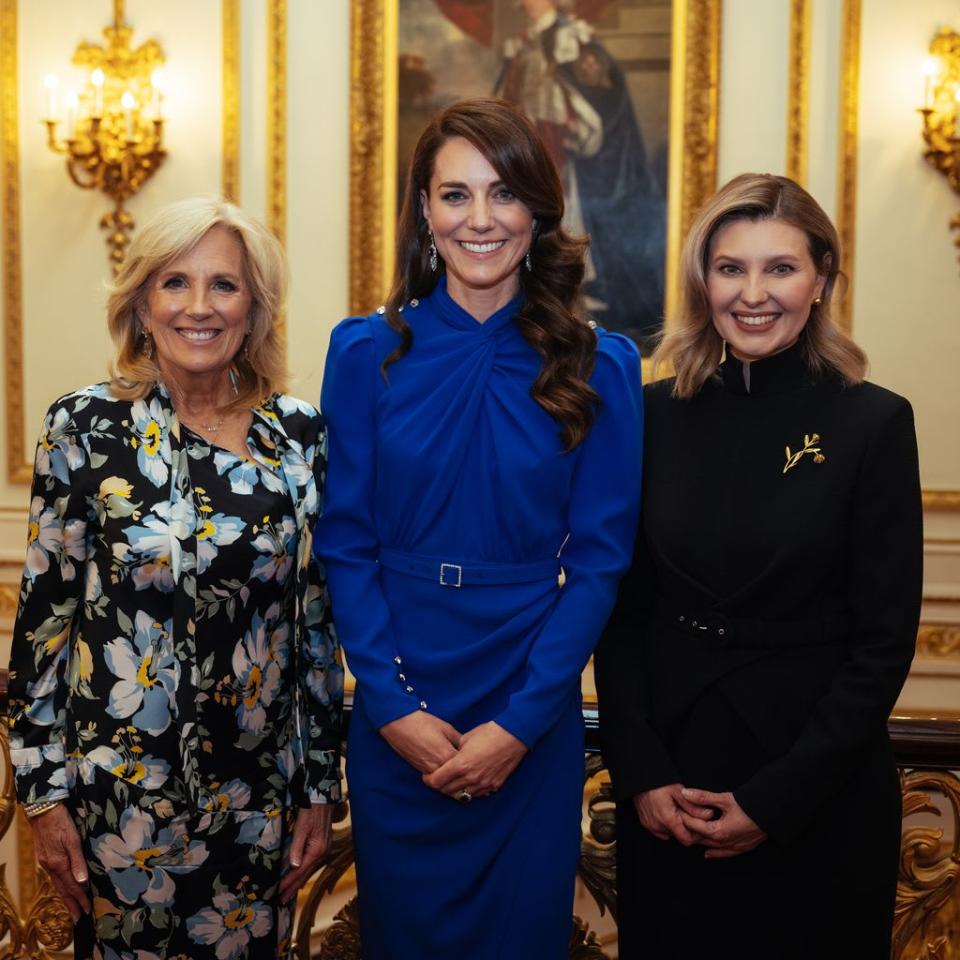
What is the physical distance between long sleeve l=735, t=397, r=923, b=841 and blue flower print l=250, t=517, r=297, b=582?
34.9 inches

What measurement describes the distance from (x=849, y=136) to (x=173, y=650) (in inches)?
165

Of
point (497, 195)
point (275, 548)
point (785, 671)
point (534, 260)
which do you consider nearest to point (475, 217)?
point (497, 195)

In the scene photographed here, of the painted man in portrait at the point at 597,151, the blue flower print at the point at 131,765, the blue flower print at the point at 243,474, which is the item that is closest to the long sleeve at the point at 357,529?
the blue flower print at the point at 243,474

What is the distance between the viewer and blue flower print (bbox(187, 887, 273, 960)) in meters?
2.03

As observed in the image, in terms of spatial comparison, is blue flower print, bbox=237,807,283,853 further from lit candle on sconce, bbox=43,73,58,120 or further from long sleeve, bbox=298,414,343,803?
lit candle on sconce, bbox=43,73,58,120

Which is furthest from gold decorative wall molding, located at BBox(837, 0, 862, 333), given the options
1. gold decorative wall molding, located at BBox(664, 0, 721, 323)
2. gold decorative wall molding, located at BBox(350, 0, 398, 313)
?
gold decorative wall molding, located at BBox(350, 0, 398, 313)

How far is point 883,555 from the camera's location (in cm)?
196

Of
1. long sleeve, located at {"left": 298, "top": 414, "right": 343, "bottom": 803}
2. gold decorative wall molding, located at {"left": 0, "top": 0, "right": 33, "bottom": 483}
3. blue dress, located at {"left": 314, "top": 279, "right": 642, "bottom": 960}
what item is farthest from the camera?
gold decorative wall molding, located at {"left": 0, "top": 0, "right": 33, "bottom": 483}

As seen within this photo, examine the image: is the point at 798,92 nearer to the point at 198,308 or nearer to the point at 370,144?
the point at 370,144

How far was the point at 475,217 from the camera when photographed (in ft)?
6.73

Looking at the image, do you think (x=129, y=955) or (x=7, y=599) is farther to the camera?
(x=7, y=599)

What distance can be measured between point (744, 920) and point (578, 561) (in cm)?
69

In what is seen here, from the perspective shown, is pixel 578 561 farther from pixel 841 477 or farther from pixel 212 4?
pixel 212 4

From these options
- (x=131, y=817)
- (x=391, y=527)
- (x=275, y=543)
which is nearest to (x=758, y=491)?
(x=391, y=527)
